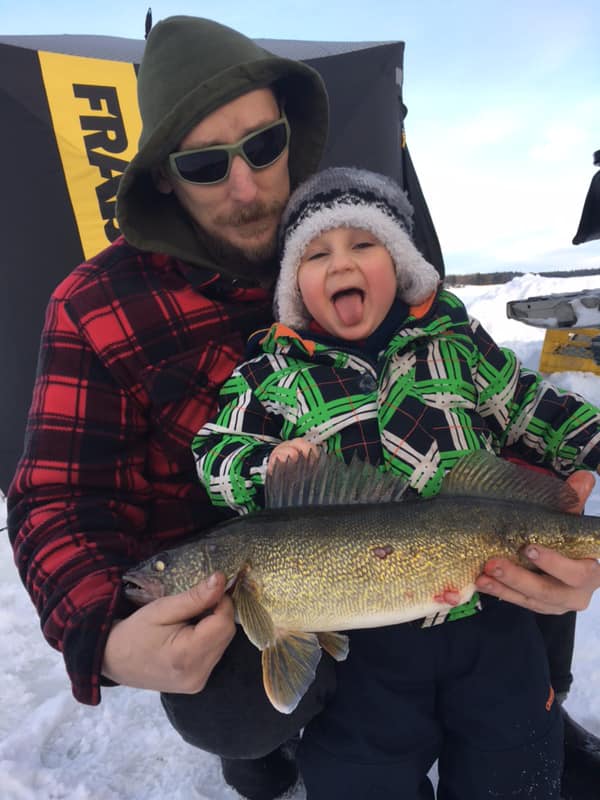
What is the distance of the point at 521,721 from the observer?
5.73 feet

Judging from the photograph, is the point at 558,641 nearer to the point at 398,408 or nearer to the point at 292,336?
the point at 398,408

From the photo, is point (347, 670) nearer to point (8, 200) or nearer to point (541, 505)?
point (541, 505)

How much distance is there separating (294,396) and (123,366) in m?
0.69

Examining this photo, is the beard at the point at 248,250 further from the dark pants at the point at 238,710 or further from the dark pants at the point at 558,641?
the dark pants at the point at 558,641

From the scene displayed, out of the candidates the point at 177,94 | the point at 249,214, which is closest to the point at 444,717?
the point at 249,214

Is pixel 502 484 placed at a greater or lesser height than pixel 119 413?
lesser

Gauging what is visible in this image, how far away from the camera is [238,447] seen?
1827 mm

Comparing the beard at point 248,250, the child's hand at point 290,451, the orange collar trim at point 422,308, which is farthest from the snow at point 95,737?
the beard at point 248,250

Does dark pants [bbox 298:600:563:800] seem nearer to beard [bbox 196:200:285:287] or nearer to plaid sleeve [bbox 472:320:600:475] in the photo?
plaid sleeve [bbox 472:320:600:475]

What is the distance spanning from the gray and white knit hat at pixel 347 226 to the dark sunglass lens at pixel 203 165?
0.34 m

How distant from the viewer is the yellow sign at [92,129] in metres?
3.99

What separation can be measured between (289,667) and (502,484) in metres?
0.85

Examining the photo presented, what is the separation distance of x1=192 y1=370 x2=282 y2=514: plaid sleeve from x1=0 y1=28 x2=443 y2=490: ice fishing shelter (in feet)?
9.08

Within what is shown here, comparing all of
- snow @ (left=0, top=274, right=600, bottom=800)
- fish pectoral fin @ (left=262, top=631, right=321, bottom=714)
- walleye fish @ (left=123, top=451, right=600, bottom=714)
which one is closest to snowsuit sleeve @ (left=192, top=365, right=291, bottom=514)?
walleye fish @ (left=123, top=451, right=600, bottom=714)
